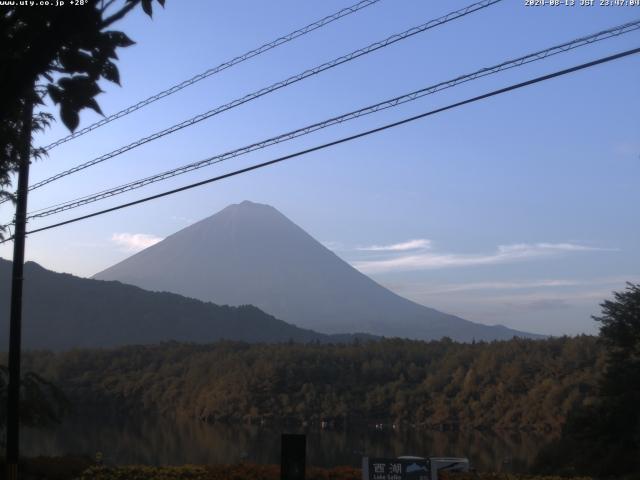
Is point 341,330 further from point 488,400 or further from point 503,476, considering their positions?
point 503,476

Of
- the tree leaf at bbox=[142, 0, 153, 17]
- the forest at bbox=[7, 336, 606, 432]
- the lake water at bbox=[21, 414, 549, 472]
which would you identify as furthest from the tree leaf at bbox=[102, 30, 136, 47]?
the forest at bbox=[7, 336, 606, 432]

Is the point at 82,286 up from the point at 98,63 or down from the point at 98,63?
up

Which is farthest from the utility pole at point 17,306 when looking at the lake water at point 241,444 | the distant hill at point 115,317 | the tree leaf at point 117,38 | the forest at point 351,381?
the distant hill at point 115,317

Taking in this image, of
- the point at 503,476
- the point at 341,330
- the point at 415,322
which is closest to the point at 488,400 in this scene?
the point at 503,476

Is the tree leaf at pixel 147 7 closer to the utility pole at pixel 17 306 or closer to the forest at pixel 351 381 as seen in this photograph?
the utility pole at pixel 17 306

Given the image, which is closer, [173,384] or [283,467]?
[283,467]

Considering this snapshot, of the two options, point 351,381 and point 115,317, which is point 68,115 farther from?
point 115,317

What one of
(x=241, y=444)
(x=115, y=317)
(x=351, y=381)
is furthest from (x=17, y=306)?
(x=115, y=317)

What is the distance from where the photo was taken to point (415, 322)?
180 m

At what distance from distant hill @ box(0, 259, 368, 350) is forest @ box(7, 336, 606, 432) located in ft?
118

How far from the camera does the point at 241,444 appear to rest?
38375 mm

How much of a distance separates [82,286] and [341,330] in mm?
49930

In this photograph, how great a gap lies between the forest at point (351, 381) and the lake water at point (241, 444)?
3.37 meters

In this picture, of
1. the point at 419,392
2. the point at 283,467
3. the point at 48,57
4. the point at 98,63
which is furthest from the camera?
the point at 419,392
